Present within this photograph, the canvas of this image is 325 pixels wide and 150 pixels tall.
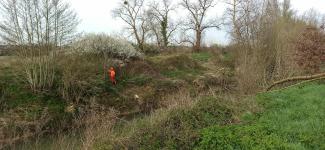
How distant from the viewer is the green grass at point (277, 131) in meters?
7.34

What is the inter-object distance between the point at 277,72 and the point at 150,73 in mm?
10084

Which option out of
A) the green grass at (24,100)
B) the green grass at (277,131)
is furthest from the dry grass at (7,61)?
the green grass at (277,131)

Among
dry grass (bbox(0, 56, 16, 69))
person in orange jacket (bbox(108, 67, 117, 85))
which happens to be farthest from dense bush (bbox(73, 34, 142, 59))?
dry grass (bbox(0, 56, 16, 69))

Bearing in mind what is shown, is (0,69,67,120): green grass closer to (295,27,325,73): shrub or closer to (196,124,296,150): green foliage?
(196,124,296,150): green foliage

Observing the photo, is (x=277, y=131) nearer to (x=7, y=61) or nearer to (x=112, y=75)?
(x=112, y=75)

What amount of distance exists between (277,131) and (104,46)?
63.8ft

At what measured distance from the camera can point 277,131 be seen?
8203 millimetres

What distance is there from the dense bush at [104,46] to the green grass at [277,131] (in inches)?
665

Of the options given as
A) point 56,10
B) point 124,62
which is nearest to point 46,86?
point 56,10

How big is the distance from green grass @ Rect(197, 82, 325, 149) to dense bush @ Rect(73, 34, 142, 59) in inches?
665

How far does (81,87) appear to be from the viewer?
18781 millimetres

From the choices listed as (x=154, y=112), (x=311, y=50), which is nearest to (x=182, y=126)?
(x=154, y=112)

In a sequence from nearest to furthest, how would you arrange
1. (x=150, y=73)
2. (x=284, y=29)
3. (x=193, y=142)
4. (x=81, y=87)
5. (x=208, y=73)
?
(x=193, y=142) → (x=81, y=87) → (x=284, y=29) → (x=150, y=73) → (x=208, y=73)

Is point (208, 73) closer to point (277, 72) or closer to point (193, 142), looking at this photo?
point (277, 72)
